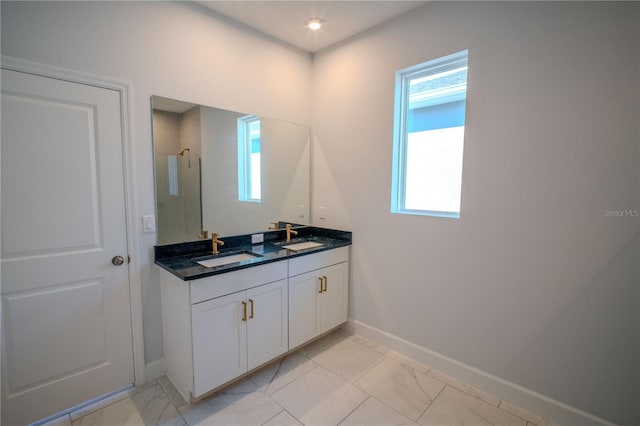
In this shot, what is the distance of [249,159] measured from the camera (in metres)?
2.60

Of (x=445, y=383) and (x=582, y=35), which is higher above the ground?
(x=582, y=35)

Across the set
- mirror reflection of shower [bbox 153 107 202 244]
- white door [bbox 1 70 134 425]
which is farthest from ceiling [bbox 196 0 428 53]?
white door [bbox 1 70 134 425]

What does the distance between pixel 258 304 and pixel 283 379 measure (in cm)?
60

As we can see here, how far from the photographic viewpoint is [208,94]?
7.38ft

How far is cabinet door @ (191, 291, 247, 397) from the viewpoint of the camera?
69.7 inches

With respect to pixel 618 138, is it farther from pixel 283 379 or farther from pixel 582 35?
pixel 283 379

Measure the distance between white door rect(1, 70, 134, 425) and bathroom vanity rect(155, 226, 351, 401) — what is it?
1.09 ft

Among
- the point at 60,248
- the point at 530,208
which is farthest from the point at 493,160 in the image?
the point at 60,248

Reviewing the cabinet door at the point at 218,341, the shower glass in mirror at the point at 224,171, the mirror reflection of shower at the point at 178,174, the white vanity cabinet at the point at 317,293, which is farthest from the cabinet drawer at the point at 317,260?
the mirror reflection of shower at the point at 178,174

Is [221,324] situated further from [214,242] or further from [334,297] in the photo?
[334,297]

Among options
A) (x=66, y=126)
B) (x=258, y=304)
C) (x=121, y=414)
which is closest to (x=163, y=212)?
(x=66, y=126)

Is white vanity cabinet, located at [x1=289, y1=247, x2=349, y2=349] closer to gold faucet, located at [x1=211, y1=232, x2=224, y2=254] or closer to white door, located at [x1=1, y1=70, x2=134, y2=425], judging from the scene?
gold faucet, located at [x1=211, y1=232, x2=224, y2=254]

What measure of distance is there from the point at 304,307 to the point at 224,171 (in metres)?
1.31

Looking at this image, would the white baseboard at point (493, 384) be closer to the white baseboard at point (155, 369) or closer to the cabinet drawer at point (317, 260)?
the cabinet drawer at point (317, 260)
